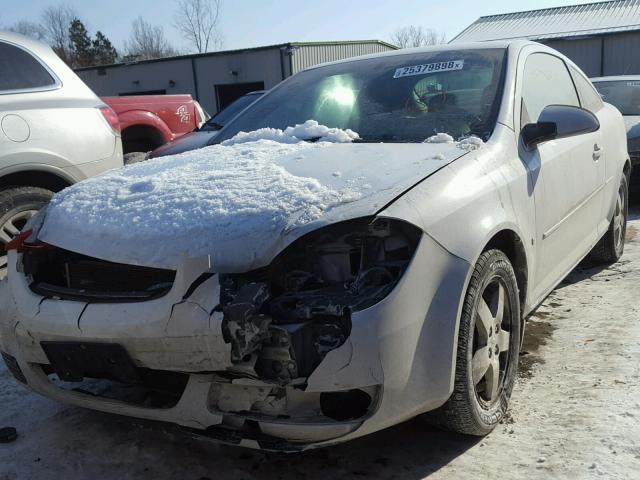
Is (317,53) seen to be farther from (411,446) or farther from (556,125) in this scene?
(411,446)

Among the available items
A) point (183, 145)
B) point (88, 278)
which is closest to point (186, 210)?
point (88, 278)

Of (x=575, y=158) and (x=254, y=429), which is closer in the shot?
(x=254, y=429)

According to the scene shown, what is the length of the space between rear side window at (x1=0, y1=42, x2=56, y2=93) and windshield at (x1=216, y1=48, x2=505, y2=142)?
1938 millimetres

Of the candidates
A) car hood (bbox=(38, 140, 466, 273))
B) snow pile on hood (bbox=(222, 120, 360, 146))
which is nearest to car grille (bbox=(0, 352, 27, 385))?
car hood (bbox=(38, 140, 466, 273))

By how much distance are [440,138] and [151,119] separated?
5997mm

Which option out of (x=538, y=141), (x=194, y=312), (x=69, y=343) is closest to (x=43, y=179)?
(x=69, y=343)

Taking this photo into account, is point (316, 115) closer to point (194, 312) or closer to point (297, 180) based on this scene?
point (297, 180)

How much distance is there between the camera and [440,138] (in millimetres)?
2893

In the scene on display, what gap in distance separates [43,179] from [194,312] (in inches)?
128

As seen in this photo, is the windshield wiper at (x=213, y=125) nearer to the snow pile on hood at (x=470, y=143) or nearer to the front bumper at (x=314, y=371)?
the snow pile on hood at (x=470, y=143)

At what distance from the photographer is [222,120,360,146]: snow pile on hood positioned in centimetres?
318

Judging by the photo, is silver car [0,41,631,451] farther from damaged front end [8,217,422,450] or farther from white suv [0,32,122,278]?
white suv [0,32,122,278]

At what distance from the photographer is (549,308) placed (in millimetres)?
4098

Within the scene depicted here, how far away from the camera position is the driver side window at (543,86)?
329 cm
